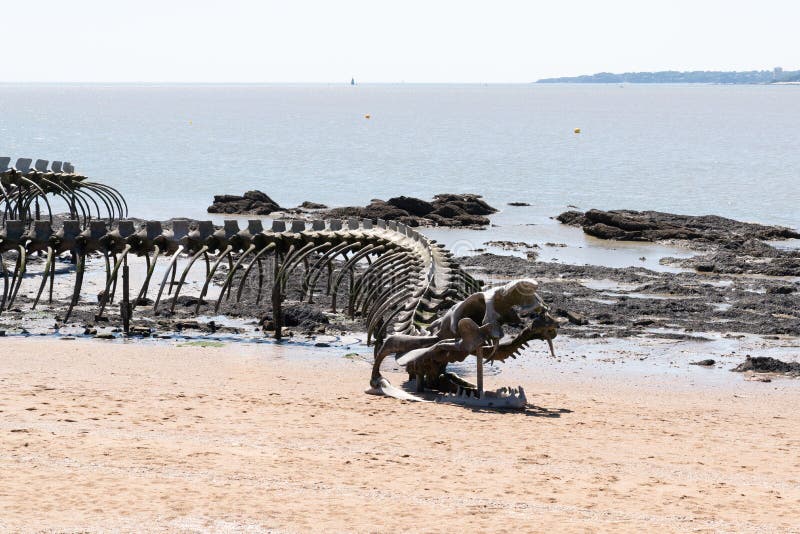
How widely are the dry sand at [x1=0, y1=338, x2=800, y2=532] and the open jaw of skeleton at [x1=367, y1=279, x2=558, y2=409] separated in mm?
428

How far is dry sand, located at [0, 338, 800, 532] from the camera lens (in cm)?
936

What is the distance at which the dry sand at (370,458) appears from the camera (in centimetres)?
936

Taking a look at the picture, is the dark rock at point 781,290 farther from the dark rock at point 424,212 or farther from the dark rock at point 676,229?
the dark rock at point 424,212

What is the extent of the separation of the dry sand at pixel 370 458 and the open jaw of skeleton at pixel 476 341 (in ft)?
1.40

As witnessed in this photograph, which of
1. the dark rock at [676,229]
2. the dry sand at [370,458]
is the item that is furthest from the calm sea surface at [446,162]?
the dry sand at [370,458]

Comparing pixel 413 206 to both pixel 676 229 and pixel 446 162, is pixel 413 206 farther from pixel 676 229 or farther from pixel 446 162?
pixel 446 162

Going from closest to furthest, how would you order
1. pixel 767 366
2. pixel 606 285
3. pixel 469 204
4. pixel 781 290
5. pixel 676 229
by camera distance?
pixel 767 366 < pixel 781 290 < pixel 606 285 < pixel 676 229 < pixel 469 204

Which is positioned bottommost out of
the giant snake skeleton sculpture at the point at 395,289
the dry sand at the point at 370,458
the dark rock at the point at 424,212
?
the dark rock at the point at 424,212

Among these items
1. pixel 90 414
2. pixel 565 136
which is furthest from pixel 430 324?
pixel 565 136

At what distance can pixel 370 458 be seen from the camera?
11148mm

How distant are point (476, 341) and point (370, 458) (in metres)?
2.36

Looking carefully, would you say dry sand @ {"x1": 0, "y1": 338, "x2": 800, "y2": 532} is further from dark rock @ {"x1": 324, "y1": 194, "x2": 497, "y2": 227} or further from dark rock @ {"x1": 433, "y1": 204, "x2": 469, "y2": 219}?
dark rock @ {"x1": 433, "y1": 204, "x2": 469, "y2": 219}

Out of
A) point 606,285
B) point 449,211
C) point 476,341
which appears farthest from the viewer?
point 449,211

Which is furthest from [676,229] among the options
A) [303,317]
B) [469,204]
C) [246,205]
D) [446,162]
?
[446,162]
